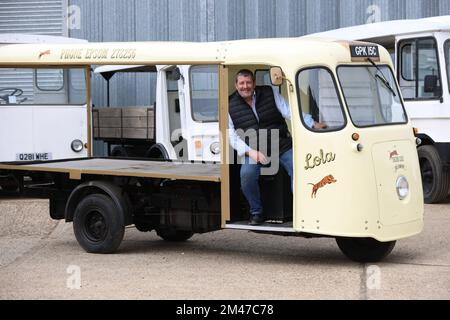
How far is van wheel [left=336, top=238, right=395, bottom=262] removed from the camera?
9109mm

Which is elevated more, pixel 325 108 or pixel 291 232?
pixel 325 108

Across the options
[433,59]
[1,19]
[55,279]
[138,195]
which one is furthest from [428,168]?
[1,19]

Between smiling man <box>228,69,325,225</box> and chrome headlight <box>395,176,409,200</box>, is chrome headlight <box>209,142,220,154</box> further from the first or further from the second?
chrome headlight <box>395,176,409,200</box>

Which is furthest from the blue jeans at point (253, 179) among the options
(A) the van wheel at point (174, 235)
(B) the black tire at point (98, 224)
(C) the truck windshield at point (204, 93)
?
(C) the truck windshield at point (204, 93)

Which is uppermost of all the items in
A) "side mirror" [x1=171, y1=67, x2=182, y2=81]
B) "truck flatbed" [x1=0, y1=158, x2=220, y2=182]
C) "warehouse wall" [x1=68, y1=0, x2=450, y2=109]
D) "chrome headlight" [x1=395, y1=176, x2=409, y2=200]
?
"warehouse wall" [x1=68, y1=0, x2=450, y2=109]

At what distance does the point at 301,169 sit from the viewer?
8695mm

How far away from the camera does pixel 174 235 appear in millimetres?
10609

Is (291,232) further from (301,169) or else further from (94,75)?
(94,75)

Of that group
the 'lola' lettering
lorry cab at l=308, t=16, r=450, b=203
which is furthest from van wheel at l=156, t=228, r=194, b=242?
lorry cab at l=308, t=16, r=450, b=203

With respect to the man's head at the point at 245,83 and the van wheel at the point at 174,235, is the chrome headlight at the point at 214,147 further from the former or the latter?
the man's head at the point at 245,83

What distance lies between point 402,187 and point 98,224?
288cm

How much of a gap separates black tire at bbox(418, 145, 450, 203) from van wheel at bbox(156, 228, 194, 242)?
4103 mm

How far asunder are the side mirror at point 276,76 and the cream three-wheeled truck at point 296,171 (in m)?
0.01

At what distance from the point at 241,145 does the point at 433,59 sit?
5.10 meters
